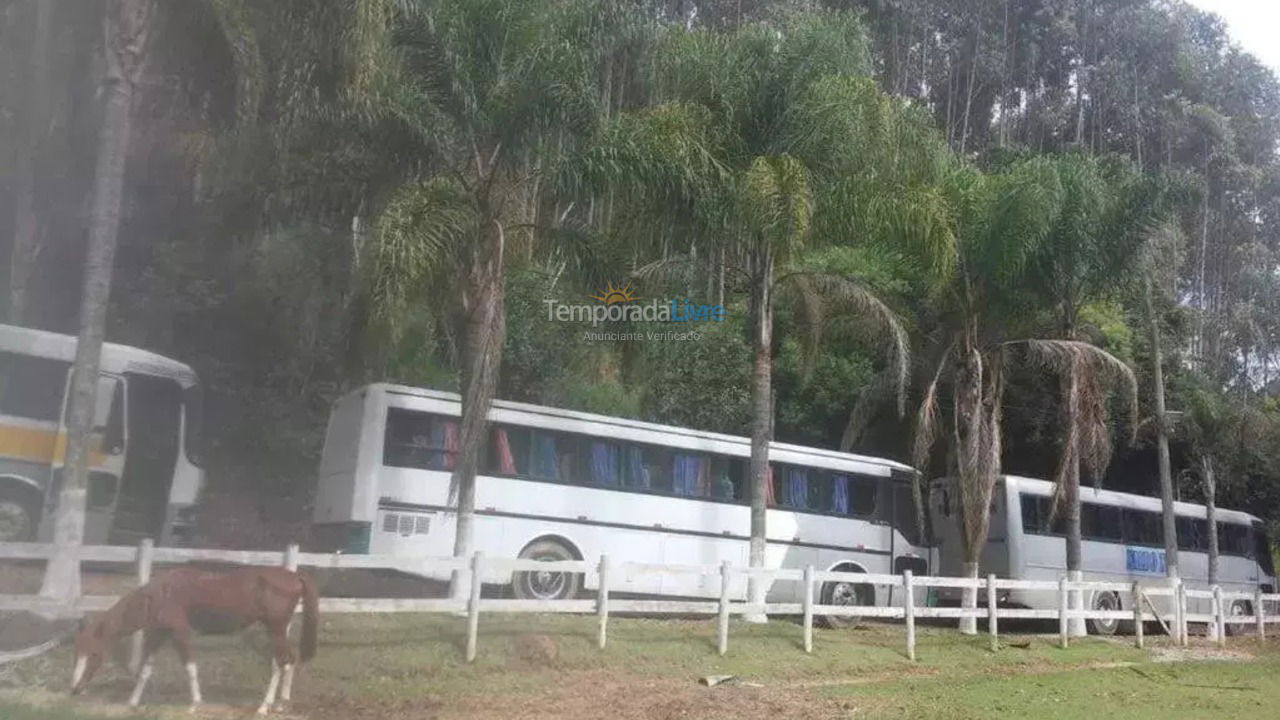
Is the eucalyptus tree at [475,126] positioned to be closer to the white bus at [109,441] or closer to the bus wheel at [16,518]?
the white bus at [109,441]

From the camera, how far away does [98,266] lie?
9977 millimetres

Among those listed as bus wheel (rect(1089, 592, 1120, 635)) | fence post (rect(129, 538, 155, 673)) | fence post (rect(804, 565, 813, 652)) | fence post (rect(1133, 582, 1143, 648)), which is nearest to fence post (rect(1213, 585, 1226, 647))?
bus wheel (rect(1089, 592, 1120, 635))

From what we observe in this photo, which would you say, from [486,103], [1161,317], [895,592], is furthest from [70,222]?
[1161,317]

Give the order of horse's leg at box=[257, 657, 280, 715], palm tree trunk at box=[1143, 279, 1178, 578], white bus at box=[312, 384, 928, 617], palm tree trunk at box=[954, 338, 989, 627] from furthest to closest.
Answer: palm tree trunk at box=[1143, 279, 1178, 578], palm tree trunk at box=[954, 338, 989, 627], white bus at box=[312, 384, 928, 617], horse's leg at box=[257, 657, 280, 715]

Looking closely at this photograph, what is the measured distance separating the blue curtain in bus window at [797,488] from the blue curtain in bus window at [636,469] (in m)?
2.61

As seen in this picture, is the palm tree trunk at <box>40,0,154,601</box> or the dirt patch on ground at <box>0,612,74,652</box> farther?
the palm tree trunk at <box>40,0,154,601</box>

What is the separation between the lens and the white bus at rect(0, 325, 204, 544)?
41.0 ft

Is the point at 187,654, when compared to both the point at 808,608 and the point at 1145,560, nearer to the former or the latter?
the point at 808,608

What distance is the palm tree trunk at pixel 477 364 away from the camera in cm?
1209

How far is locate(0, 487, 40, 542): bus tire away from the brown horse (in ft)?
16.3

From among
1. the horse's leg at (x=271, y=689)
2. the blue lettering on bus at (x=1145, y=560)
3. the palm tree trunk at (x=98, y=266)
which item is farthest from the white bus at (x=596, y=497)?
the blue lettering on bus at (x=1145, y=560)

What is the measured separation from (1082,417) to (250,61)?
12806mm

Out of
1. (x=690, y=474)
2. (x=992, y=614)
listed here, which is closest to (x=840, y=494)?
(x=690, y=474)

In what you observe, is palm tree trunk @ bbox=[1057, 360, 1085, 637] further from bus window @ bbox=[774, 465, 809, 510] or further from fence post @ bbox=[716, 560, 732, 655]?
fence post @ bbox=[716, 560, 732, 655]
